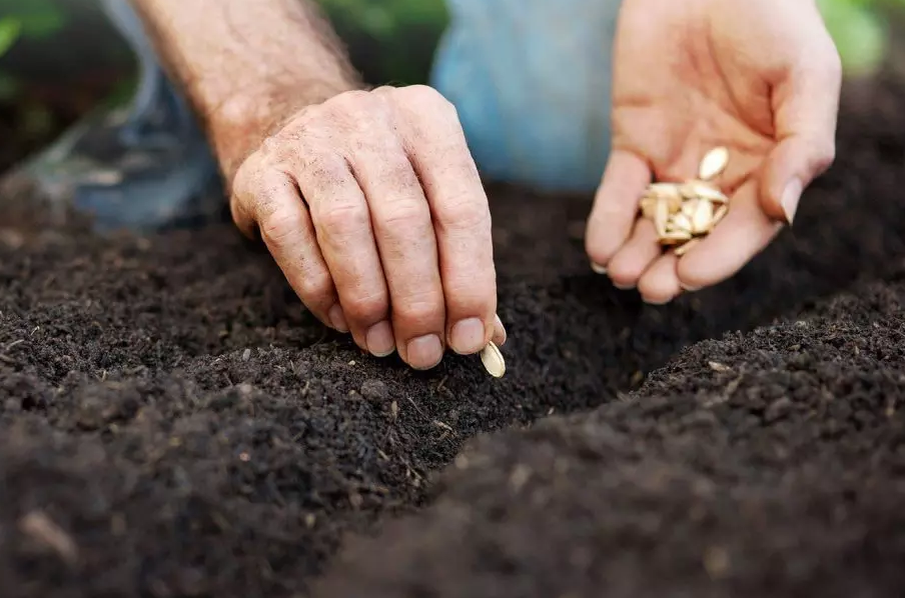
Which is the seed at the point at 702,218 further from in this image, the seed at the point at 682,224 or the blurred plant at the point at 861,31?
the blurred plant at the point at 861,31

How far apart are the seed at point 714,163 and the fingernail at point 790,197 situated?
254 mm

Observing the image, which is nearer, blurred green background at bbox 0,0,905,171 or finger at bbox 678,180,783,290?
finger at bbox 678,180,783,290

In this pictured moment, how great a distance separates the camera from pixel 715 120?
1618 mm

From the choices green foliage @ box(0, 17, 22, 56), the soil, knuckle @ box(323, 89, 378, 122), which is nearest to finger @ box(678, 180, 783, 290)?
the soil

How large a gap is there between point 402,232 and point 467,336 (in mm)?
174

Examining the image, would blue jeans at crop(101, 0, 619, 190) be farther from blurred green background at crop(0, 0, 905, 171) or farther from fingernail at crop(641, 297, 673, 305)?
fingernail at crop(641, 297, 673, 305)

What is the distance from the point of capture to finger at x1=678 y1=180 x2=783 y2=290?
54.9 inches

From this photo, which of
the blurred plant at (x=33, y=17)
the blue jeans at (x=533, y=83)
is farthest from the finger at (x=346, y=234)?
the blurred plant at (x=33, y=17)

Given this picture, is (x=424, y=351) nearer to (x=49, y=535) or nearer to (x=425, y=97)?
(x=425, y=97)

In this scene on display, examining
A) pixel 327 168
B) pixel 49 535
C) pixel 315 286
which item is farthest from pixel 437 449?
pixel 49 535

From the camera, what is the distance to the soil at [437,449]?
2.26 ft

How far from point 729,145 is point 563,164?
59cm

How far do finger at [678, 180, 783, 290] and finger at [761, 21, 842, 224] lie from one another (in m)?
0.05

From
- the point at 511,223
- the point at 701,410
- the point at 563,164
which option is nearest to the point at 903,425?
the point at 701,410
